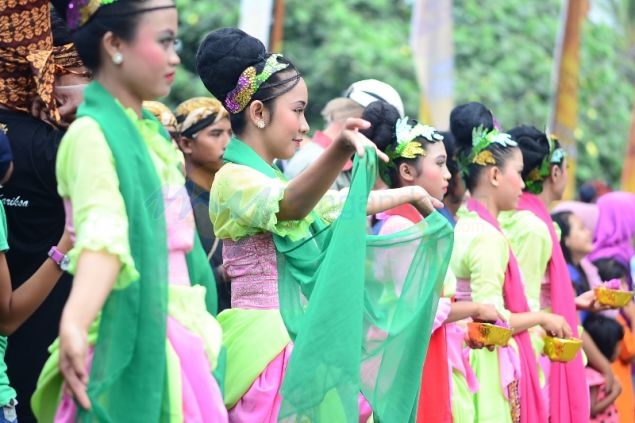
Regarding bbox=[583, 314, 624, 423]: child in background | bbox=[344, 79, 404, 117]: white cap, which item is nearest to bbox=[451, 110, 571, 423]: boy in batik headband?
bbox=[344, 79, 404, 117]: white cap

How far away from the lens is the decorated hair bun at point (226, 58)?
4742 mm

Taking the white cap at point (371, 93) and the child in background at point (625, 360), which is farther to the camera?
the child in background at point (625, 360)

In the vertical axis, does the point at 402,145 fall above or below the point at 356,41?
above

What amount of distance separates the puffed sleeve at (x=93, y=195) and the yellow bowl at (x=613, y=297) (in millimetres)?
3882

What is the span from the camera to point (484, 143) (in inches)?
252

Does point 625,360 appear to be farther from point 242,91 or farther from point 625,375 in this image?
point 242,91

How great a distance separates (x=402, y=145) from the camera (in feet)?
19.2

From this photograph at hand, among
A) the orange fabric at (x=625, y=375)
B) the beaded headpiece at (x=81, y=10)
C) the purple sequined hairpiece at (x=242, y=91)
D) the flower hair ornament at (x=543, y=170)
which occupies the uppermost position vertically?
the beaded headpiece at (x=81, y=10)

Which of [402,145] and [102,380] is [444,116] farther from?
[102,380]

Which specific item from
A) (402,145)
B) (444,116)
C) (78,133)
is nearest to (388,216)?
(402,145)

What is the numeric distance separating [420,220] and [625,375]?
9.20ft

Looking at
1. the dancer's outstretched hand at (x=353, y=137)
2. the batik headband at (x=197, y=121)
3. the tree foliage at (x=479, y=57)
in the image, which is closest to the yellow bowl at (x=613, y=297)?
the batik headband at (x=197, y=121)

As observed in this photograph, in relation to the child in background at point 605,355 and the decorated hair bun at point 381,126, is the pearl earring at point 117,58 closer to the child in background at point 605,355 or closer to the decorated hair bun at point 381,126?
the decorated hair bun at point 381,126

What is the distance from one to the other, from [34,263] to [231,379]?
86 centimetres
